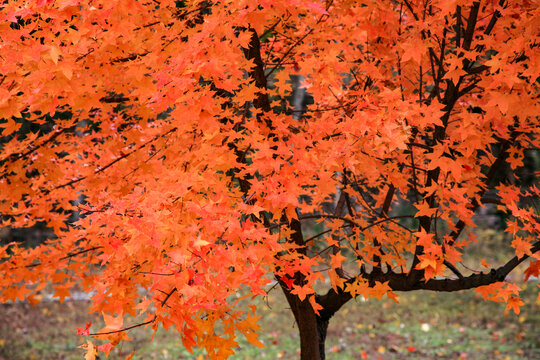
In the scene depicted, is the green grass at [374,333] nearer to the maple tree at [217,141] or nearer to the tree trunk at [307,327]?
the tree trunk at [307,327]

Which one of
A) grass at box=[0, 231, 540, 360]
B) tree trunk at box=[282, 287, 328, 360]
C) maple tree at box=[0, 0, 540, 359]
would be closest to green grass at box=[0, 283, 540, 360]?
grass at box=[0, 231, 540, 360]

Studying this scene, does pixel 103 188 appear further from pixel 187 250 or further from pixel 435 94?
pixel 435 94

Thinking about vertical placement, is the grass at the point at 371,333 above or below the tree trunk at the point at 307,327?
below

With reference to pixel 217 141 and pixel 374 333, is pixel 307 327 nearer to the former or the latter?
pixel 217 141

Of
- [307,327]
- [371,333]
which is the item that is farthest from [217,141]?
[371,333]

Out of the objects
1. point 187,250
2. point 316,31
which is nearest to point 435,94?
point 316,31

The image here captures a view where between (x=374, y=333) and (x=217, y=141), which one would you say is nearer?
(x=217, y=141)

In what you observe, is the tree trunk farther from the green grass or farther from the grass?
the green grass

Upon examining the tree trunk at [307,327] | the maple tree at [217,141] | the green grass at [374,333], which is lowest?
the green grass at [374,333]

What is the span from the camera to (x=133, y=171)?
3895 mm

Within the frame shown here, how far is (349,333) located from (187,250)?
6499 millimetres

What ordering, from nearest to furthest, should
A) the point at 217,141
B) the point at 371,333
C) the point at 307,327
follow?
1. the point at 217,141
2. the point at 307,327
3. the point at 371,333

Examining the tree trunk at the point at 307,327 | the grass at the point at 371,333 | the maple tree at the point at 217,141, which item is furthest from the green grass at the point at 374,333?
the maple tree at the point at 217,141

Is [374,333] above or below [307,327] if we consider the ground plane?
below
